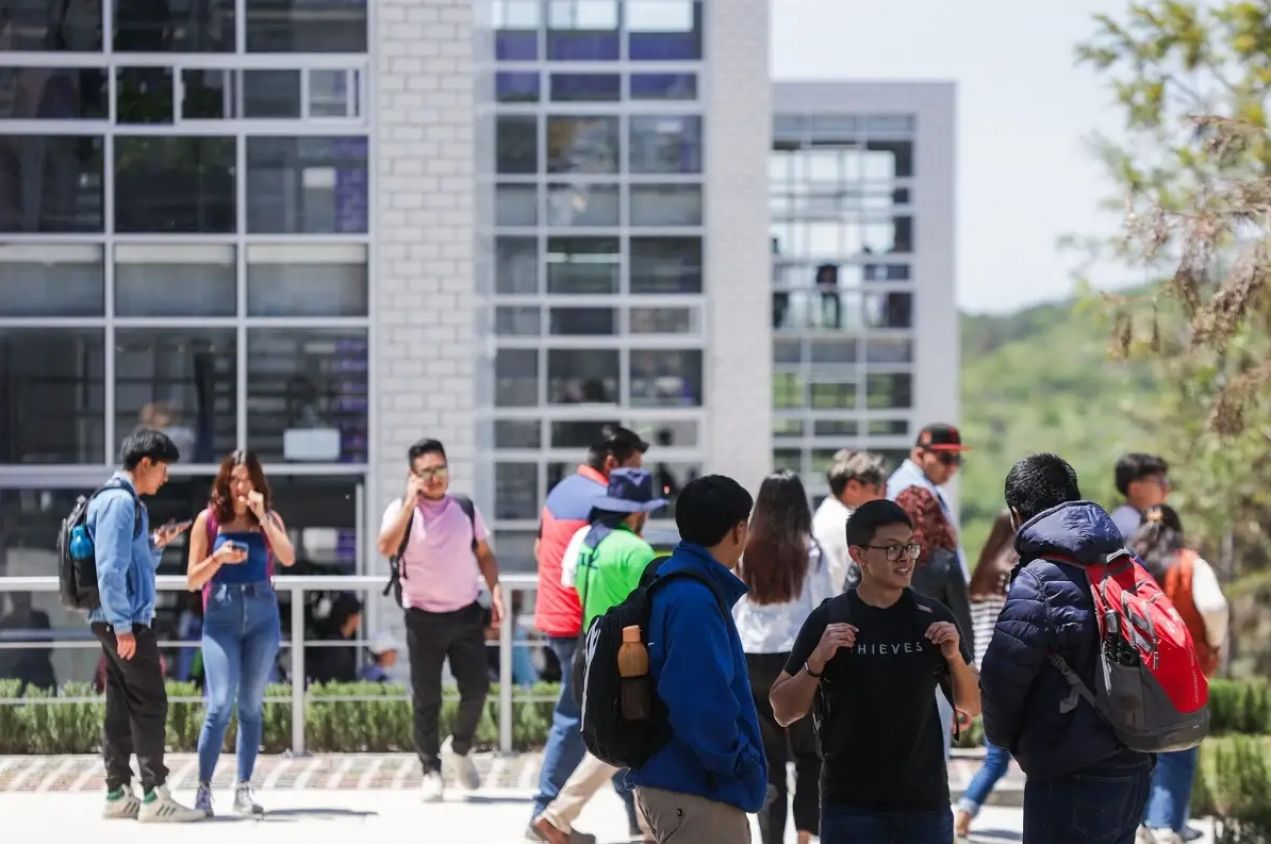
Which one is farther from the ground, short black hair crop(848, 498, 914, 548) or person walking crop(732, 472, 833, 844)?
short black hair crop(848, 498, 914, 548)

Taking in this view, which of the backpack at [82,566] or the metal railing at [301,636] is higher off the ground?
the backpack at [82,566]

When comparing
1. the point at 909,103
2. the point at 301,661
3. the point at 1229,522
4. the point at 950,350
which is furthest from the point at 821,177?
the point at 301,661

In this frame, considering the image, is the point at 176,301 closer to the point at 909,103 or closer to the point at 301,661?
the point at 301,661

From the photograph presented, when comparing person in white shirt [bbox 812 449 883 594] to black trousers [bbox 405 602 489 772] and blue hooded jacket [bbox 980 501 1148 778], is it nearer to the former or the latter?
black trousers [bbox 405 602 489 772]

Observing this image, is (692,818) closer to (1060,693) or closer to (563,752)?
(1060,693)

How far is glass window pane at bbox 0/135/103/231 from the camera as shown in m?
13.8

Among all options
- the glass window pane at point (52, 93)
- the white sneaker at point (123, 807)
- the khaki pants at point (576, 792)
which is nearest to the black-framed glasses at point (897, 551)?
the khaki pants at point (576, 792)

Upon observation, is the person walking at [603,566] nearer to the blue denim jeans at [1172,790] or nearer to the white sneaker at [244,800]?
the white sneaker at [244,800]

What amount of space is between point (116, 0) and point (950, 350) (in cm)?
3091

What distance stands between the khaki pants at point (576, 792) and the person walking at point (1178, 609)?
221cm

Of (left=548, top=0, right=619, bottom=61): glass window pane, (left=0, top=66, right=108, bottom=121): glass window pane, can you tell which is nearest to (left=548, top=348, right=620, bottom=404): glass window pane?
(left=548, top=0, right=619, bottom=61): glass window pane

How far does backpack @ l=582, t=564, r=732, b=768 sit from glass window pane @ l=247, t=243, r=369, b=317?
385 inches

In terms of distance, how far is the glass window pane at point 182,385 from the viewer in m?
14.1

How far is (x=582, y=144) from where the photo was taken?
82.9 feet
